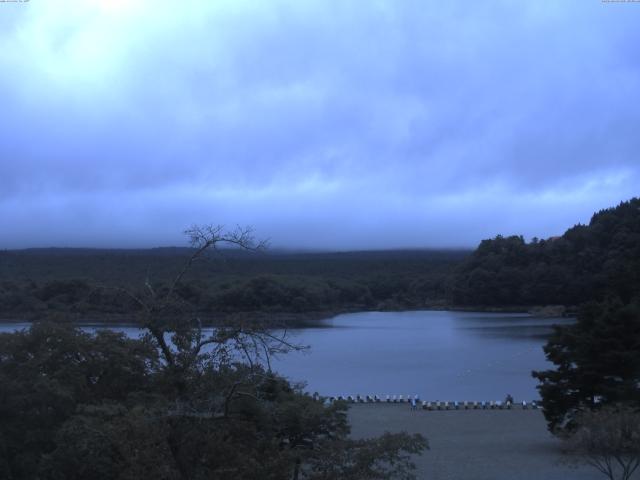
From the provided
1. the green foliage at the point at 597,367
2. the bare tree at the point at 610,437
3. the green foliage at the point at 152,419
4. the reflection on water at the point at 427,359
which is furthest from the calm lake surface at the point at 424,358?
the bare tree at the point at 610,437

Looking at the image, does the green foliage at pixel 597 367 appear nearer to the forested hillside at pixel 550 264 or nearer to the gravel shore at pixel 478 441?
the gravel shore at pixel 478 441

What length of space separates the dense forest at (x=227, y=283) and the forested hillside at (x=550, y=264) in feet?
26.8

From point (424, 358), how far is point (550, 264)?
41.4 metres

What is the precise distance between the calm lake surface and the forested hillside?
6.58 meters

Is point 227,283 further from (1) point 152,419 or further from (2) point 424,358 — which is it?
(1) point 152,419

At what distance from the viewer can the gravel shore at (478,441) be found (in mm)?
16078

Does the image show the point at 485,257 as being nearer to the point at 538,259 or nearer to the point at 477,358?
the point at 538,259

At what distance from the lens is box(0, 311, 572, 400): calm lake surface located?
114 ft

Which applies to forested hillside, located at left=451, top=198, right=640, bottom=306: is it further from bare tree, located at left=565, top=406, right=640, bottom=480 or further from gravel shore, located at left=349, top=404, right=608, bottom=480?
bare tree, located at left=565, top=406, right=640, bottom=480

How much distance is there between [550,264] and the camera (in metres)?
83.9

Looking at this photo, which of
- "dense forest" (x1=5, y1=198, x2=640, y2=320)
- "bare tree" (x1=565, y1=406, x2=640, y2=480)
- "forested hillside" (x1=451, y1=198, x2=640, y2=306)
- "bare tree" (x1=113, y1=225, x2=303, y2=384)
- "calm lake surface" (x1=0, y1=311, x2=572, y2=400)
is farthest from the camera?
"forested hillside" (x1=451, y1=198, x2=640, y2=306)

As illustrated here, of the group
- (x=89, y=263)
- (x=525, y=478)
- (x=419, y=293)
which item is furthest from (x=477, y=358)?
(x=419, y=293)

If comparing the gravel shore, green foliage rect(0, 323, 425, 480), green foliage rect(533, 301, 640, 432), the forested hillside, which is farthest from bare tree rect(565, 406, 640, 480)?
the forested hillside

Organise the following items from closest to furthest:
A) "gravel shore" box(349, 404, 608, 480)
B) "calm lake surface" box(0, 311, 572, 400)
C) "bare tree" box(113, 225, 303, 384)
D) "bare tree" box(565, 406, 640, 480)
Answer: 1. "bare tree" box(113, 225, 303, 384)
2. "bare tree" box(565, 406, 640, 480)
3. "gravel shore" box(349, 404, 608, 480)
4. "calm lake surface" box(0, 311, 572, 400)
